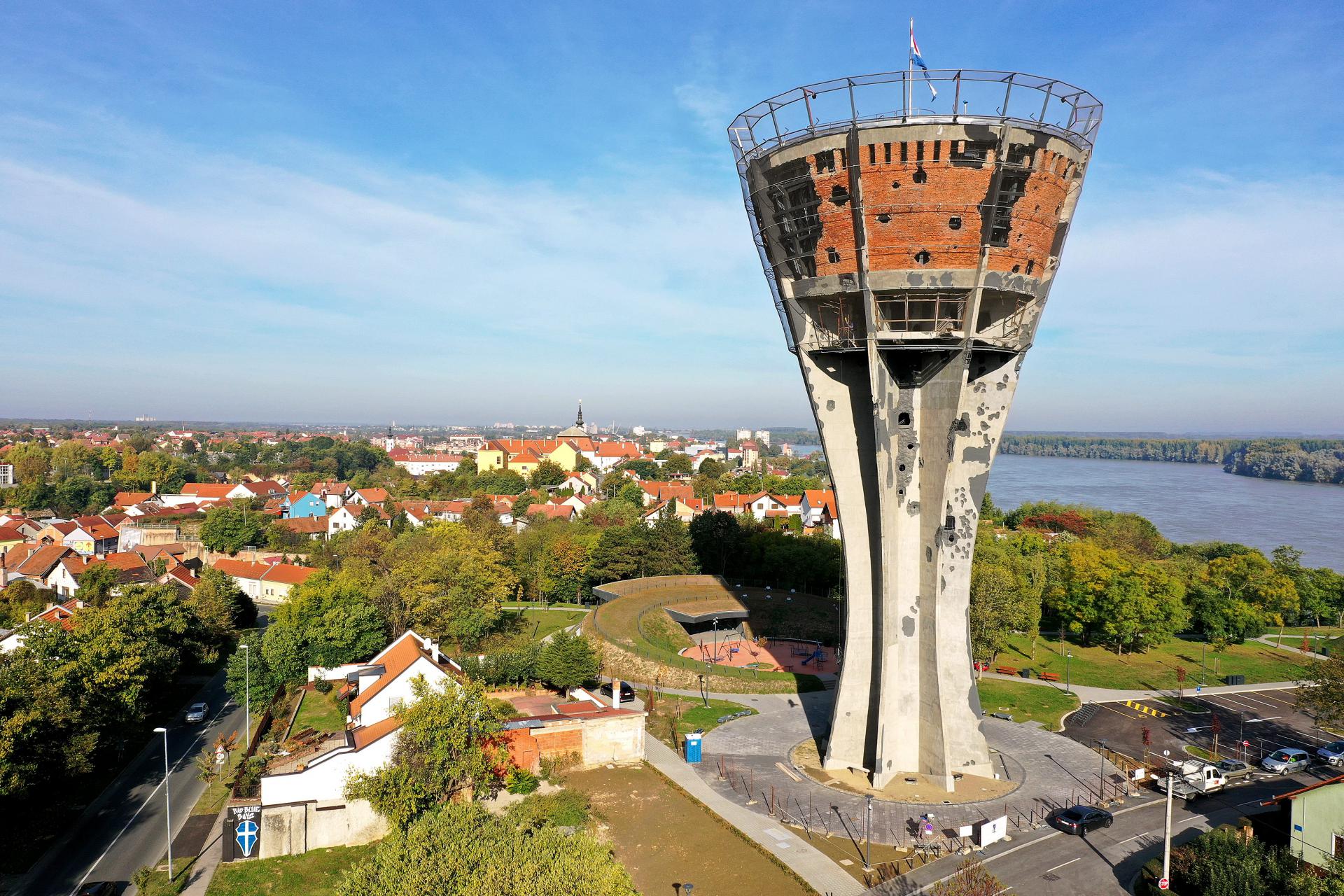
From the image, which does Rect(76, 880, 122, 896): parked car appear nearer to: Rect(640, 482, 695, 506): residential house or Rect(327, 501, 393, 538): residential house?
Rect(327, 501, 393, 538): residential house

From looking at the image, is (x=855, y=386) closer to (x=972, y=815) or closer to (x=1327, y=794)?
(x=972, y=815)

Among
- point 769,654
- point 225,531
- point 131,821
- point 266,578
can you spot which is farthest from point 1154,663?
point 225,531

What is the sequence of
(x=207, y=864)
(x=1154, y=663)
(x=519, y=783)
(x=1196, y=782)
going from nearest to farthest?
1. (x=207, y=864)
2. (x=519, y=783)
3. (x=1196, y=782)
4. (x=1154, y=663)

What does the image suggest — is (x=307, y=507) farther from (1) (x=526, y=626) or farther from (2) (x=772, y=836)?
(2) (x=772, y=836)

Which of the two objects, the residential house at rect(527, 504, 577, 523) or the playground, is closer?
the playground

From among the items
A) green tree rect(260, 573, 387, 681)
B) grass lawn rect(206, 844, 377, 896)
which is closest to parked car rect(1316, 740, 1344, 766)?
grass lawn rect(206, 844, 377, 896)

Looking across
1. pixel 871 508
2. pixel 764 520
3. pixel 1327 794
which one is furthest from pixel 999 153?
pixel 764 520
